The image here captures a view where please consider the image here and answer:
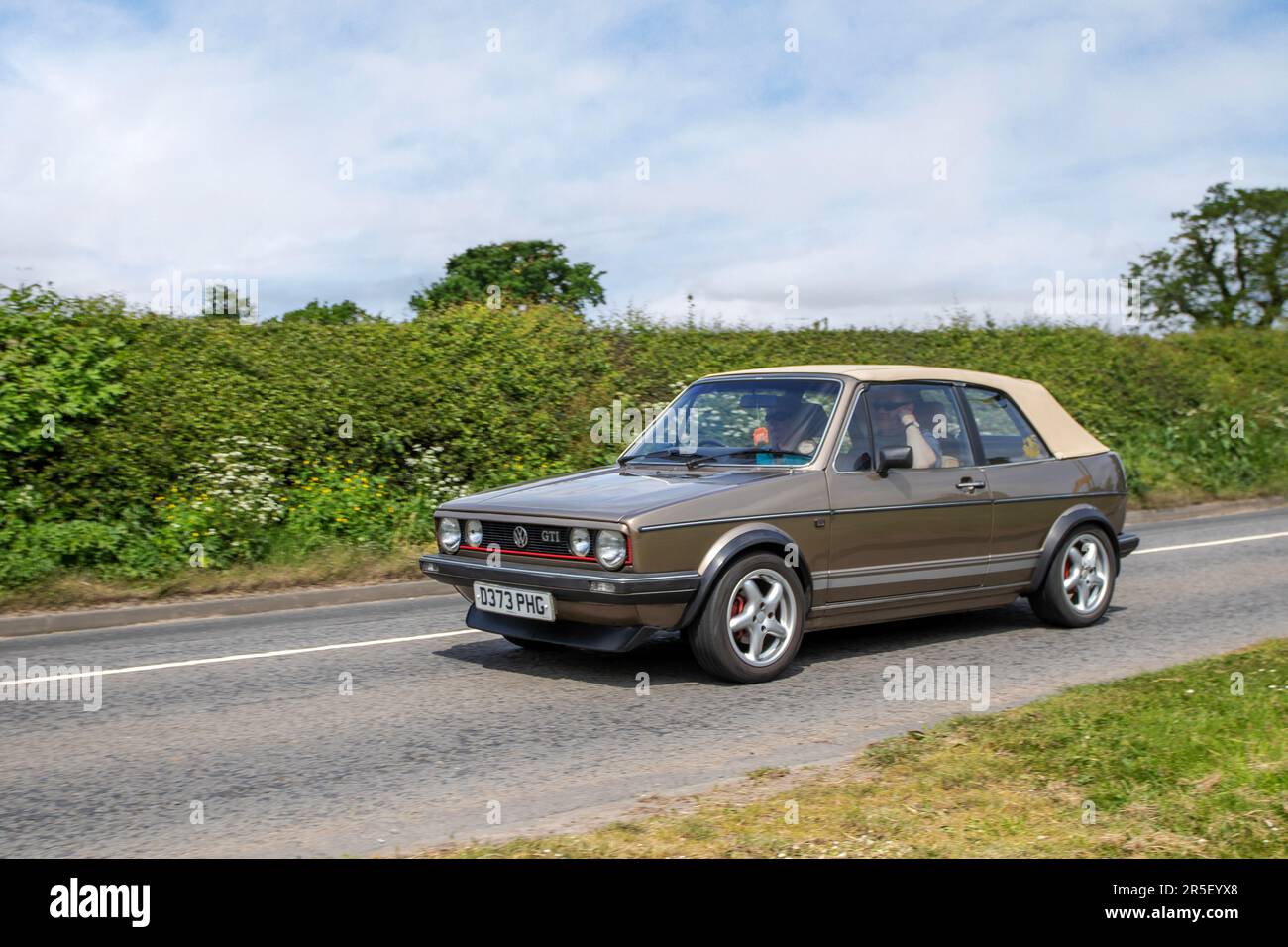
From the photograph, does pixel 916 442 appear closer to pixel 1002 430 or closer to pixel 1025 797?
pixel 1002 430

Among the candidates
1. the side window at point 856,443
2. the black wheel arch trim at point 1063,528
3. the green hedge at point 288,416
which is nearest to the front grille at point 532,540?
the side window at point 856,443

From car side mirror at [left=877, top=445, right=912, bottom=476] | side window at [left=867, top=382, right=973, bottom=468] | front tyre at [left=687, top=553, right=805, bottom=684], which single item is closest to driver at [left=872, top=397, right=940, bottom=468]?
side window at [left=867, top=382, right=973, bottom=468]

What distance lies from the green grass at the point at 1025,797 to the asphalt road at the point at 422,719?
1.41ft

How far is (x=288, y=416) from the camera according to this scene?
13281 millimetres

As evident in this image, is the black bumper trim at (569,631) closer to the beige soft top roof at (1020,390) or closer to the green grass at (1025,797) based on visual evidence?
the green grass at (1025,797)

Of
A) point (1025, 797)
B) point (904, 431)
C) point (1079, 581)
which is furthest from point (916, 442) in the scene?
point (1025, 797)

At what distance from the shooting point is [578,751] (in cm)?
582

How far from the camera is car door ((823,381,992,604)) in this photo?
7598mm

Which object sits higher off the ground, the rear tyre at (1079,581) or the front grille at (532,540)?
the front grille at (532,540)

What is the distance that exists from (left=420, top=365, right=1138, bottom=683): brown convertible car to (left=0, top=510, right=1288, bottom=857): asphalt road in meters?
0.37

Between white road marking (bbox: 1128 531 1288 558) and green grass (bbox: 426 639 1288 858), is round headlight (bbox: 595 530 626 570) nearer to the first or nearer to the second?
green grass (bbox: 426 639 1288 858)

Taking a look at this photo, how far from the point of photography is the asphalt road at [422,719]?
489 centimetres

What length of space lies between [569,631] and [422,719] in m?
1.03

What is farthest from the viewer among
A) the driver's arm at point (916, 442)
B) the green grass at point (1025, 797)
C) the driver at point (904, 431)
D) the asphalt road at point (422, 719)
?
the driver's arm at point (916, 442)
